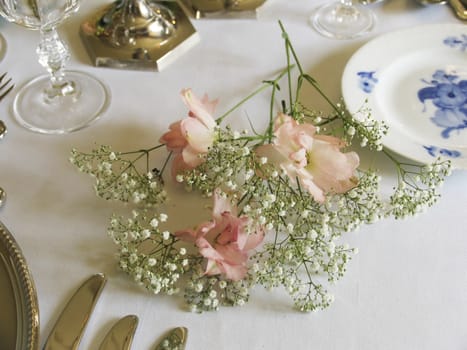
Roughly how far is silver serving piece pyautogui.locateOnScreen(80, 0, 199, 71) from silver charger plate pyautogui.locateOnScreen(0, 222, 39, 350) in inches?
12.6

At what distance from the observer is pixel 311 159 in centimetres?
58

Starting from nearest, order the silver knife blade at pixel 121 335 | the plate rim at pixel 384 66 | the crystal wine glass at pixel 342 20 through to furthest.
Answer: the silver knife blade at pixel 121 335, the plate rim at pixel 384 66, the crystal wine glass at pixel 342 20

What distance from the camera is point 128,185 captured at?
2.04 feet

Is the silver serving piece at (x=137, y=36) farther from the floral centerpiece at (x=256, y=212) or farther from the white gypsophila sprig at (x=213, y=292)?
the white gypsophila sprig at (x=213, y=292)

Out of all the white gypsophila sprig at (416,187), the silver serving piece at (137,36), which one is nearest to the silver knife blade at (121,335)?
the white gypsophila sprig at (416,187)

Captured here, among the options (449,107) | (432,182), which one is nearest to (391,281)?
(432,182)

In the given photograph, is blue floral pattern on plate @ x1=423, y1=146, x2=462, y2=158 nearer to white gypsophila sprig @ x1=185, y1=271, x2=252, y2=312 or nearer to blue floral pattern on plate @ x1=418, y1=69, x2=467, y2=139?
blue floral pattern on plate @ x1=418, y1=69, x2=467, y2=139

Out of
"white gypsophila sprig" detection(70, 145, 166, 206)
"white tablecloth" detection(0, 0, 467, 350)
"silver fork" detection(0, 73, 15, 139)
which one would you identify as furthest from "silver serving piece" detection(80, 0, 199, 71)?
"white gypsophila sprig" detection(70, 145, 166, 206)

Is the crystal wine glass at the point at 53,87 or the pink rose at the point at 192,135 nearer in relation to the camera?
the pink rose at the point at 192,135

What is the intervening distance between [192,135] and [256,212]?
0.10m

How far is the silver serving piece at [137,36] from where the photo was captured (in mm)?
842

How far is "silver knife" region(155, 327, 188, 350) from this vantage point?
55 cm

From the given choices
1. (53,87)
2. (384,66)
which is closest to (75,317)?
(53,87)

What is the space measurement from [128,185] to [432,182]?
329mm
